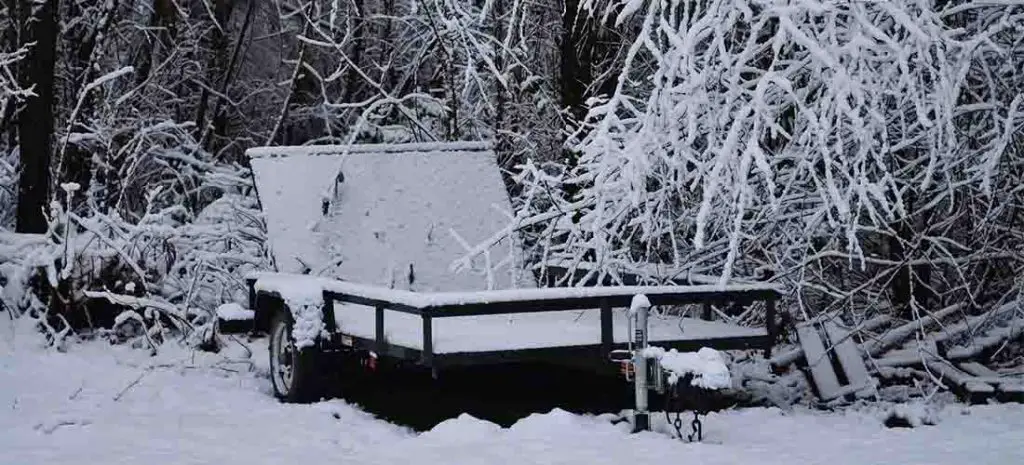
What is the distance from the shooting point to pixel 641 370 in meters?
8.20

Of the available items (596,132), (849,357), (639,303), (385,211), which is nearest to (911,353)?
(849,357)

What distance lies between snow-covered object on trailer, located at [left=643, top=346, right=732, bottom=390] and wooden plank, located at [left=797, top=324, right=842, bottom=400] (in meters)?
2.52

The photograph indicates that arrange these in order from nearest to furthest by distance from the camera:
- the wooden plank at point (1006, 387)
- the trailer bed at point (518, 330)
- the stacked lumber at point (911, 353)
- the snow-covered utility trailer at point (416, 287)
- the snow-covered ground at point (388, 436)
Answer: the snow-covered ground at point (388, 436)
the snow-covered utility trailer at point (416, 287)
the trailer bed at point (518, 330)
the wooden plank at point (1006, 387)
the stacked lumber at point (911, 353)

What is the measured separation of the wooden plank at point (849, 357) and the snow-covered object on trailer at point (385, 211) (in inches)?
98.6

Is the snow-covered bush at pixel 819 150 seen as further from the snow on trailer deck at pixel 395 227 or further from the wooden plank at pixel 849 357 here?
the snow on trailer deck at pixel 395 227

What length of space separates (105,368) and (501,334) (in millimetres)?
4305

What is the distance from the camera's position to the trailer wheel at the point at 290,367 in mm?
9844

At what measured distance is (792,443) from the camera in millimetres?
8297

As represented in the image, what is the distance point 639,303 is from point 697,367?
24.4 inches

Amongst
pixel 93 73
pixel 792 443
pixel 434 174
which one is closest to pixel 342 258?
pixel 434 174

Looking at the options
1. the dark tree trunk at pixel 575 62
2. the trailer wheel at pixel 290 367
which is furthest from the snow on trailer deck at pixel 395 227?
the dark tree trunk at pixel 575 62

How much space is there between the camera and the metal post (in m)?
8.20

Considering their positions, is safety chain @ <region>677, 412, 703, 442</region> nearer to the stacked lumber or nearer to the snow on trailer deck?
the snow on trailer deck

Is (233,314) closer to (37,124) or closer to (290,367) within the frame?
(290,367)
